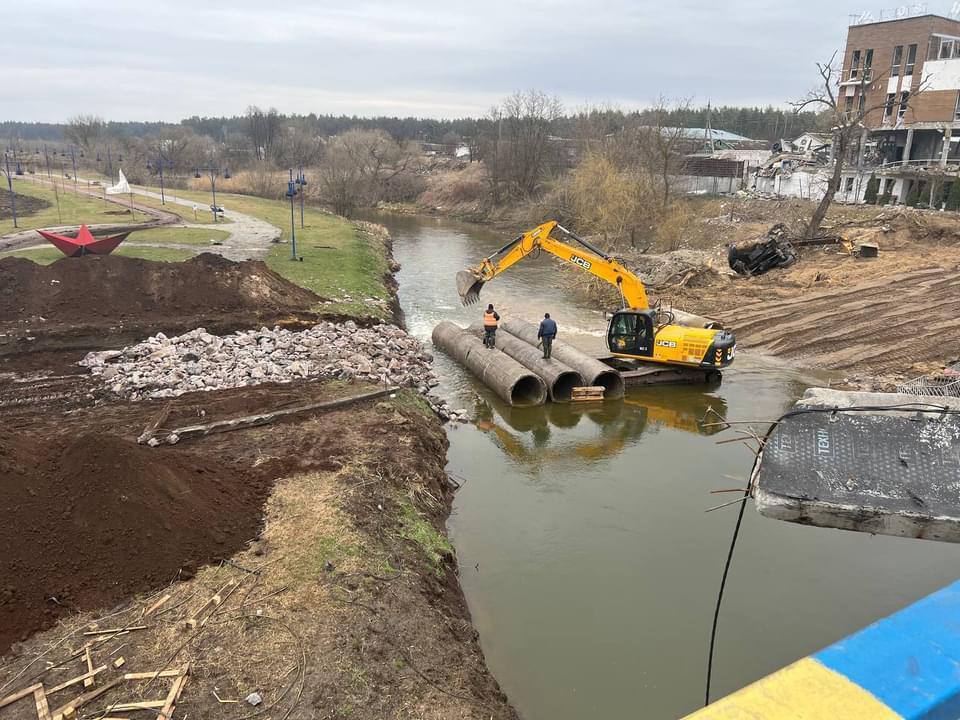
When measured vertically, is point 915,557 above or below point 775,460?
below

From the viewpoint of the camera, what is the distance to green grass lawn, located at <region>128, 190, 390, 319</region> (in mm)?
24406

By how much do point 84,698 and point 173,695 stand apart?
0.87 metres

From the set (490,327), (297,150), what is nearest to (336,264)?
(490,327)

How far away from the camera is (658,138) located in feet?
140

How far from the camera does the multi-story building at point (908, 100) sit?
47.2 metres

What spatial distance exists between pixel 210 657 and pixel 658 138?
42.3 m

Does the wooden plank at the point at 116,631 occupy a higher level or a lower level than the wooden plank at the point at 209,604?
higher

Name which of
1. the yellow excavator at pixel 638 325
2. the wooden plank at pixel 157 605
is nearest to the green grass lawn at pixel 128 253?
the yellow excavator at pixel 638 325

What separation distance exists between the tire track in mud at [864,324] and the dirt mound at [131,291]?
16781 millimetres

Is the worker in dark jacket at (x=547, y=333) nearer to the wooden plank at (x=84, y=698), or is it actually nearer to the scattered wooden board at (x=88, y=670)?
the scattered wooden board at (x=88, y=670)

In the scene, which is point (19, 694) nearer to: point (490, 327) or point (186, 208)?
point (490, 327)

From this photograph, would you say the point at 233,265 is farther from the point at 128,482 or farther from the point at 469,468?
the point at 128,482

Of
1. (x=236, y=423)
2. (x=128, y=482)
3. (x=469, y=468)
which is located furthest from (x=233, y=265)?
(x=128, y=482)

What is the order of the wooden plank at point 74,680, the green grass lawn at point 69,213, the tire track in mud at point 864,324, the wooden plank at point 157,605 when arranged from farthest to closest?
1. the green grass lawn at point 69,213
2. the tire track in mud at point 864,324
3. the wooden plank at point 157,605
4. the wooden plank at point 74,680
